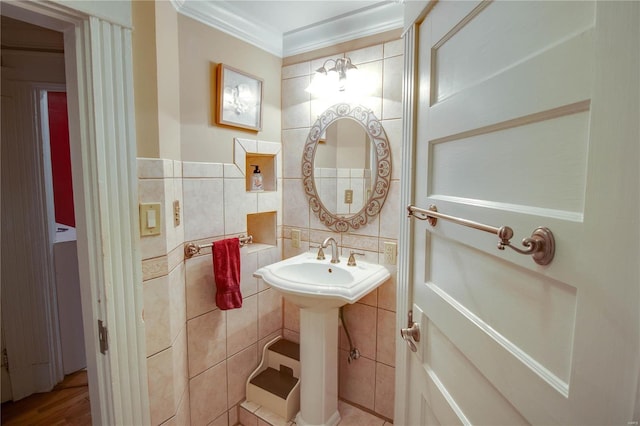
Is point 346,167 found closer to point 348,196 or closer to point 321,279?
point 348,196

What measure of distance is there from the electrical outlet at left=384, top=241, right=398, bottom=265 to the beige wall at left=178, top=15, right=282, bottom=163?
1.00 meters

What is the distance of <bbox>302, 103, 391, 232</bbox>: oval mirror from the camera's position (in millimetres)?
1787

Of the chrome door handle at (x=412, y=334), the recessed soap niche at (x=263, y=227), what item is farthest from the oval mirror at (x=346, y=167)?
the chrome door handle at (x=412, y=334)

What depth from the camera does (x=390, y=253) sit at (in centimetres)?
179

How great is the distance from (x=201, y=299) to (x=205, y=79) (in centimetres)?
113

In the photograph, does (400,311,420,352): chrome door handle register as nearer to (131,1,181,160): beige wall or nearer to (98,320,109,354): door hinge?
(98,320,109,354): door hinge

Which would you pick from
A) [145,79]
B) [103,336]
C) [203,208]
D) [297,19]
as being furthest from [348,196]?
[103,336]

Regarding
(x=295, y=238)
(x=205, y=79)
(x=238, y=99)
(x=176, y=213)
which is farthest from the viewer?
(x=295, y=238)

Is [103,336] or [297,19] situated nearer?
[103,336]

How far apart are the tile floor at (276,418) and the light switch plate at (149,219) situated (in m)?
1.24

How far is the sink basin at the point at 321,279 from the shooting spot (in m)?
1.47

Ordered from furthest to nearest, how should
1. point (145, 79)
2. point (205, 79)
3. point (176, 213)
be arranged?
point (205, 79) < point (176, 213) < point (145, 79)

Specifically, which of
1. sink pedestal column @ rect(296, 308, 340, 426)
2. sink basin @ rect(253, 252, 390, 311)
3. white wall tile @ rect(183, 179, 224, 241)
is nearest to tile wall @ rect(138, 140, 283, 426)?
white wall tile @ rect(183, 179, 224, 241)

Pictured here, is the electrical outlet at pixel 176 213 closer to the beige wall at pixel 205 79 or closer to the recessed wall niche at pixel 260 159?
the beige wall at pixel 205 79
